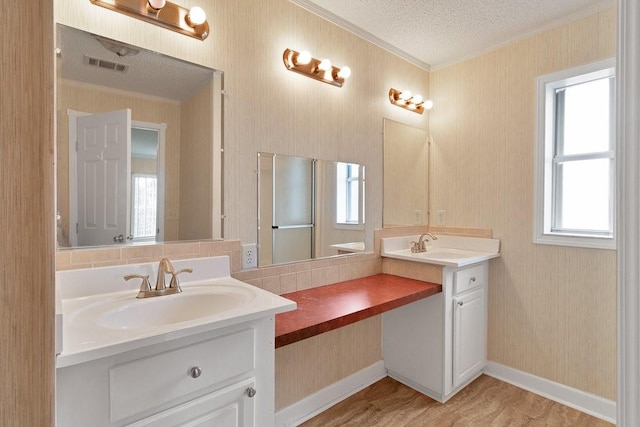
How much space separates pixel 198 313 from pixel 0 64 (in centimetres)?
113

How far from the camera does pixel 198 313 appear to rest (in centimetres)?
130

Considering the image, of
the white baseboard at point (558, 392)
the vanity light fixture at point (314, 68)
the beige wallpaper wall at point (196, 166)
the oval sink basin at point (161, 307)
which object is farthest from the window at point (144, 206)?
the white baseboard at point (558, 392)

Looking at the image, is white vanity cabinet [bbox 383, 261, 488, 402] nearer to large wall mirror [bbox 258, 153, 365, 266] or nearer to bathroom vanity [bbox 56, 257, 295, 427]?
large wall mirror [bbox 258, 153, 365, 266]

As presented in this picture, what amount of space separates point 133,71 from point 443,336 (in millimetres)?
2222

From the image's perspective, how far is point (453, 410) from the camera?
198cm

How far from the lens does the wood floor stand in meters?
1.87

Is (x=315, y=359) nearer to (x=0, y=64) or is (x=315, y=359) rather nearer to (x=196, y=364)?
(x=196, y=364)

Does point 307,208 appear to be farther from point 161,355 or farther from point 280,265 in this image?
point 161,355

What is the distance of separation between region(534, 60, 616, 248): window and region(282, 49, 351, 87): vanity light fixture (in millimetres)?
1392

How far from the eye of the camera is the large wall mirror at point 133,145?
1260 millimetres

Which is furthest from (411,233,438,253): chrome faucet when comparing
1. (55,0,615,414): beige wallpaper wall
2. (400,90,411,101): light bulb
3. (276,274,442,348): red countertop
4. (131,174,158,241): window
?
(131,174,158,241): window

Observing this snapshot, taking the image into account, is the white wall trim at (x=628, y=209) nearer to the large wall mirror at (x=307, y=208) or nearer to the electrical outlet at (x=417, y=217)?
the large wall mirror at (x=307, y=208)

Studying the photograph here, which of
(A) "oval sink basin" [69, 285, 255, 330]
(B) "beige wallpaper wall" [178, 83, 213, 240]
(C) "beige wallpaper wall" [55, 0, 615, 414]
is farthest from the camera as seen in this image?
(C) "beige wallpaper wall" [55, 0, 615, 414]

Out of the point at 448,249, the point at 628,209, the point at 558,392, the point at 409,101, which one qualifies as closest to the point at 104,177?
the point at 628,209
